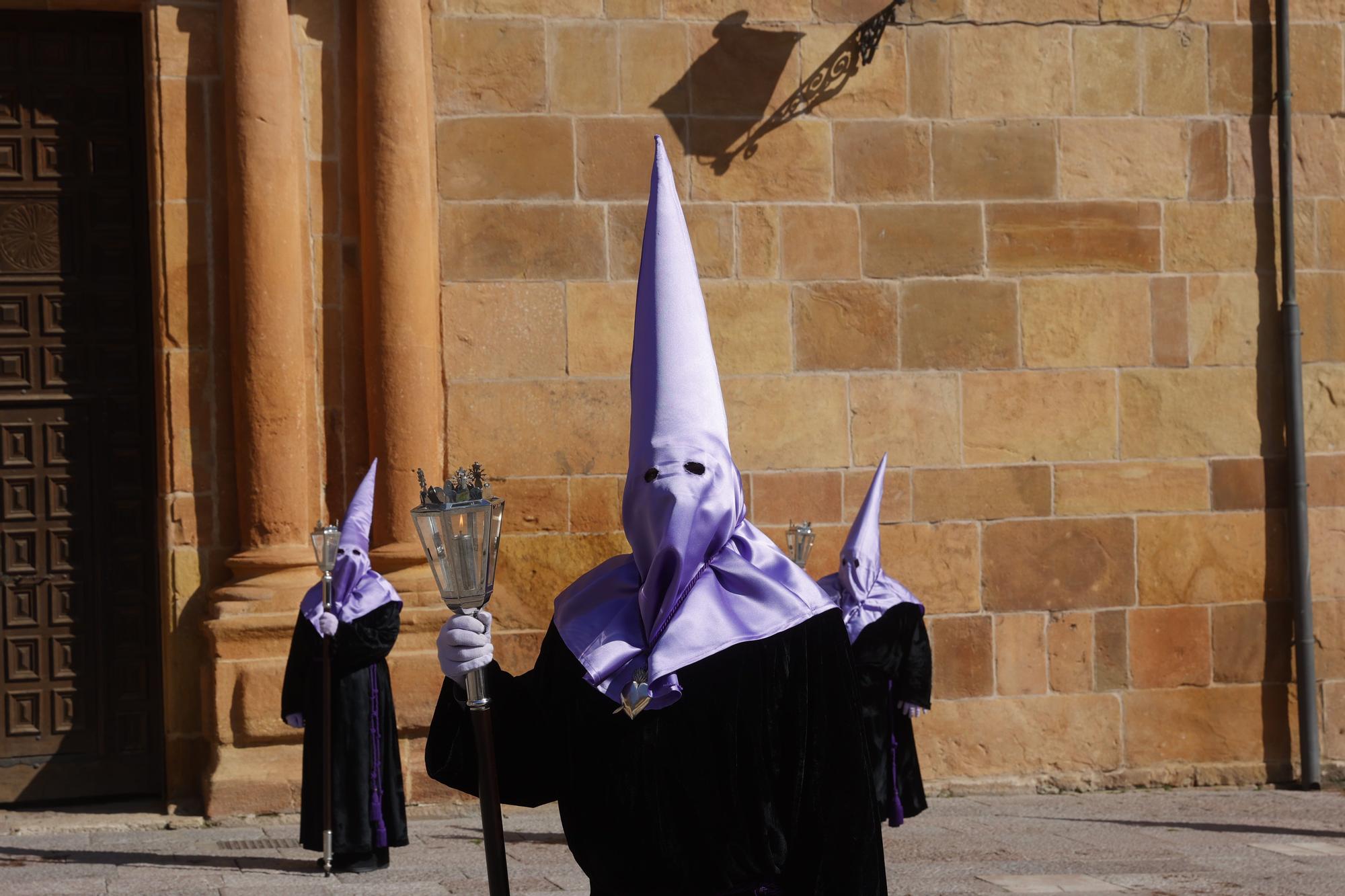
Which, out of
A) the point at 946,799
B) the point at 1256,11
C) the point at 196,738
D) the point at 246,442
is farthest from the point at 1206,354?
the point at 196,738

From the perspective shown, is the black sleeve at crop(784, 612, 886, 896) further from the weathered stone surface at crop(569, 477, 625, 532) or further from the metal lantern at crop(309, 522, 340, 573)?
the weathered stone surface at crop(569, 477, 625, 532)

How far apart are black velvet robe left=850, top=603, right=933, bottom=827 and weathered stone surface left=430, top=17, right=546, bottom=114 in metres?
3.85

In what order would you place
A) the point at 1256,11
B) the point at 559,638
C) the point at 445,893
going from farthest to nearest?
1. the point at 1256,11
2. the point at 445,893
3. the point at 559,638

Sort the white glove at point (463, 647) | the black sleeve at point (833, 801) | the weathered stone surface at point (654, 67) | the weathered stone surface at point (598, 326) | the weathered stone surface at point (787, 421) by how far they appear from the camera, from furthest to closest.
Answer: the weathered stone surface at point (787, 421), the weathered stone surface at point (654, 67), the weathered stone surface at point (598, 326), the white glove at point (463, 647), the black sleeve at point (833, 801)

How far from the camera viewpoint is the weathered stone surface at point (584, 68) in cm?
895

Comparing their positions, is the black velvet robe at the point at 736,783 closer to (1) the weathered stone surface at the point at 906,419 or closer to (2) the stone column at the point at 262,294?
(2) the stone column at the point at 262,294

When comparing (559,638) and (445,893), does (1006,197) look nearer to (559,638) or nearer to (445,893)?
(445,893)

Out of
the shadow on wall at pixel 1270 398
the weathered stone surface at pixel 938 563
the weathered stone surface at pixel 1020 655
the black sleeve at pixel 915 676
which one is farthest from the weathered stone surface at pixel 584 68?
the shadow on wall at pixel 1270 398

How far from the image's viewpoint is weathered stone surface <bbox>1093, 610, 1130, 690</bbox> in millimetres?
9367

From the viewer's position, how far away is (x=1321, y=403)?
966 centimetres

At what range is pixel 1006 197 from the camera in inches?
370

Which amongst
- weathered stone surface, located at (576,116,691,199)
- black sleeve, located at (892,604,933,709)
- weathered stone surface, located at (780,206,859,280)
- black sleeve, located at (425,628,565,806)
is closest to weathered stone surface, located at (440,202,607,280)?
weathered stone surface, located at (576,116,691,199)

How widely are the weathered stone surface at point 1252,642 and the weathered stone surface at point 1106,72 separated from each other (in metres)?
3.33

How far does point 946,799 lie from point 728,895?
6.57 m
